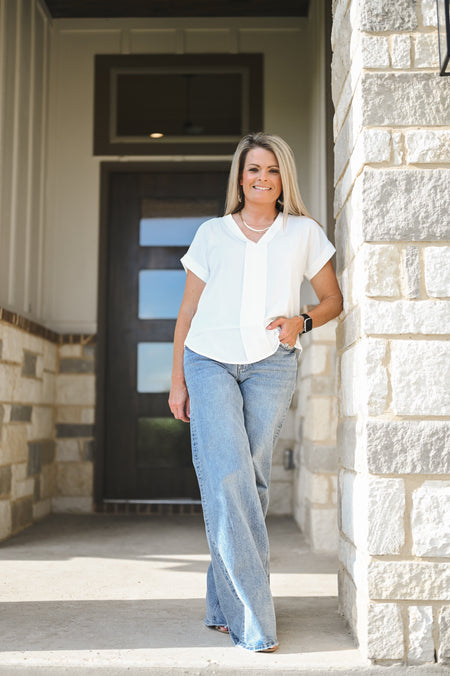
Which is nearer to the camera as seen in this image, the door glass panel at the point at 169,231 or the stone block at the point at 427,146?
the stone block at the point at 427,146

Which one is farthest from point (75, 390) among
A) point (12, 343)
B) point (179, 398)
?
point (179, 398)

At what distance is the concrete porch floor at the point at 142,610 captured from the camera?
1867mm

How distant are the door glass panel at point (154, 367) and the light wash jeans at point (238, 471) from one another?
113 inches

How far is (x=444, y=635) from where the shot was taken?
1856 mm

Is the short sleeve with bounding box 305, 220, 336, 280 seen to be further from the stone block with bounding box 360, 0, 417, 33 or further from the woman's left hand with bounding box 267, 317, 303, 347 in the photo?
the stone block with bounding box 360, 0, 417, 33

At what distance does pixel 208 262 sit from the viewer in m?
2.28

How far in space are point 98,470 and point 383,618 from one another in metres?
3.31

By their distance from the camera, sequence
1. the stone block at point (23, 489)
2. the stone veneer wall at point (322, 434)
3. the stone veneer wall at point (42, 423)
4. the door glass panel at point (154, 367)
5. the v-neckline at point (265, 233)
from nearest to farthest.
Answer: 1. the v-neckline at point (265, 233)
2. the stone veneer wall at point (322, 434)
3. the stone veneer wall at point (42, 423)
4. the stone block at point (23, 489)
5. the door glass panel at point (154, 367)

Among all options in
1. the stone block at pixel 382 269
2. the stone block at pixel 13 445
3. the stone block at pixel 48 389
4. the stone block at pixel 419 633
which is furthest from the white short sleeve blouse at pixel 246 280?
the stone block at pixel 48 389

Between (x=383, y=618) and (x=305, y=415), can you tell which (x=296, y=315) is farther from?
(x=305, y=415)

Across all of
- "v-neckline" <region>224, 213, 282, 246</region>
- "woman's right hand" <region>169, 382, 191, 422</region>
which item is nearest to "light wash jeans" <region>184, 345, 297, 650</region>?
"woman's right hand" <region>169, 382, 191, 422</region>

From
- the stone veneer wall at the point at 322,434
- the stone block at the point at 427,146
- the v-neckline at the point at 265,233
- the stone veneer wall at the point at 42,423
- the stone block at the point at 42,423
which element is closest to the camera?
the stone block at the point at 427,146

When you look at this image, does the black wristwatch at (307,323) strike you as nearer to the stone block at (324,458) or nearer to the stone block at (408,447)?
the stone block at (408,447)

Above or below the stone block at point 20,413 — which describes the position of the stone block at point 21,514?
below
